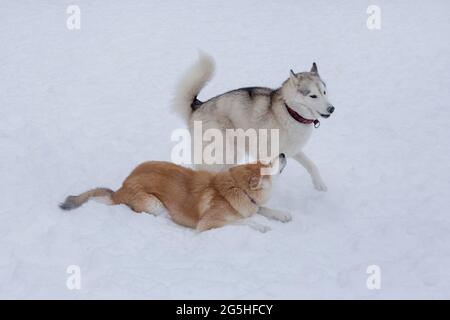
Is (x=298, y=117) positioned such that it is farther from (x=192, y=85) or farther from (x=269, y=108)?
(x=192, y=85)

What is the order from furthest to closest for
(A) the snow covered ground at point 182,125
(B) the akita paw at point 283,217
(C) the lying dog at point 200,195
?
1. (B) the akita paw at point 283,217
2. (C) the lying dog at point 200,195
3. (A) the snow covered ground at point 182,125

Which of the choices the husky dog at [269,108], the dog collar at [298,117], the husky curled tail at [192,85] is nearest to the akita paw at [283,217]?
the husky dog at [269,108]

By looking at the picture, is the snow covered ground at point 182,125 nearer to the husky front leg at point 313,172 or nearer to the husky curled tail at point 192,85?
the husky front leg at point 313,172

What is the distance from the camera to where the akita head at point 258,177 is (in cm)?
528

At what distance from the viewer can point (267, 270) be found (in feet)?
15.1

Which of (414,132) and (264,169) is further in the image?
(414,132)

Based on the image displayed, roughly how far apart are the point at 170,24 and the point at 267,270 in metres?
8.24

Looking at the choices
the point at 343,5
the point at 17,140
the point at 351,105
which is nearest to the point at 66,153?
the point at 17,140

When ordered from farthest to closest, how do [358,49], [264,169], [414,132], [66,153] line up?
[358,49] < [414,132] < [66,153] < [264,169]

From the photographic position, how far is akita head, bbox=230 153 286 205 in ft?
17.3

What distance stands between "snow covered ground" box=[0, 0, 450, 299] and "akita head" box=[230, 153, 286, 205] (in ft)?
1.11

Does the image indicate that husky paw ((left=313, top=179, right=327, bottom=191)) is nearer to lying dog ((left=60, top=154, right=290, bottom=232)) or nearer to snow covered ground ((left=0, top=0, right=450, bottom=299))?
snow covered ground ((left=0, top=0, right=450, bottom=299))

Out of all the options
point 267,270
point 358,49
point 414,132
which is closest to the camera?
point 267,270

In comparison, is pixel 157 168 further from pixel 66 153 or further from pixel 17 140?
pixel 17 140
